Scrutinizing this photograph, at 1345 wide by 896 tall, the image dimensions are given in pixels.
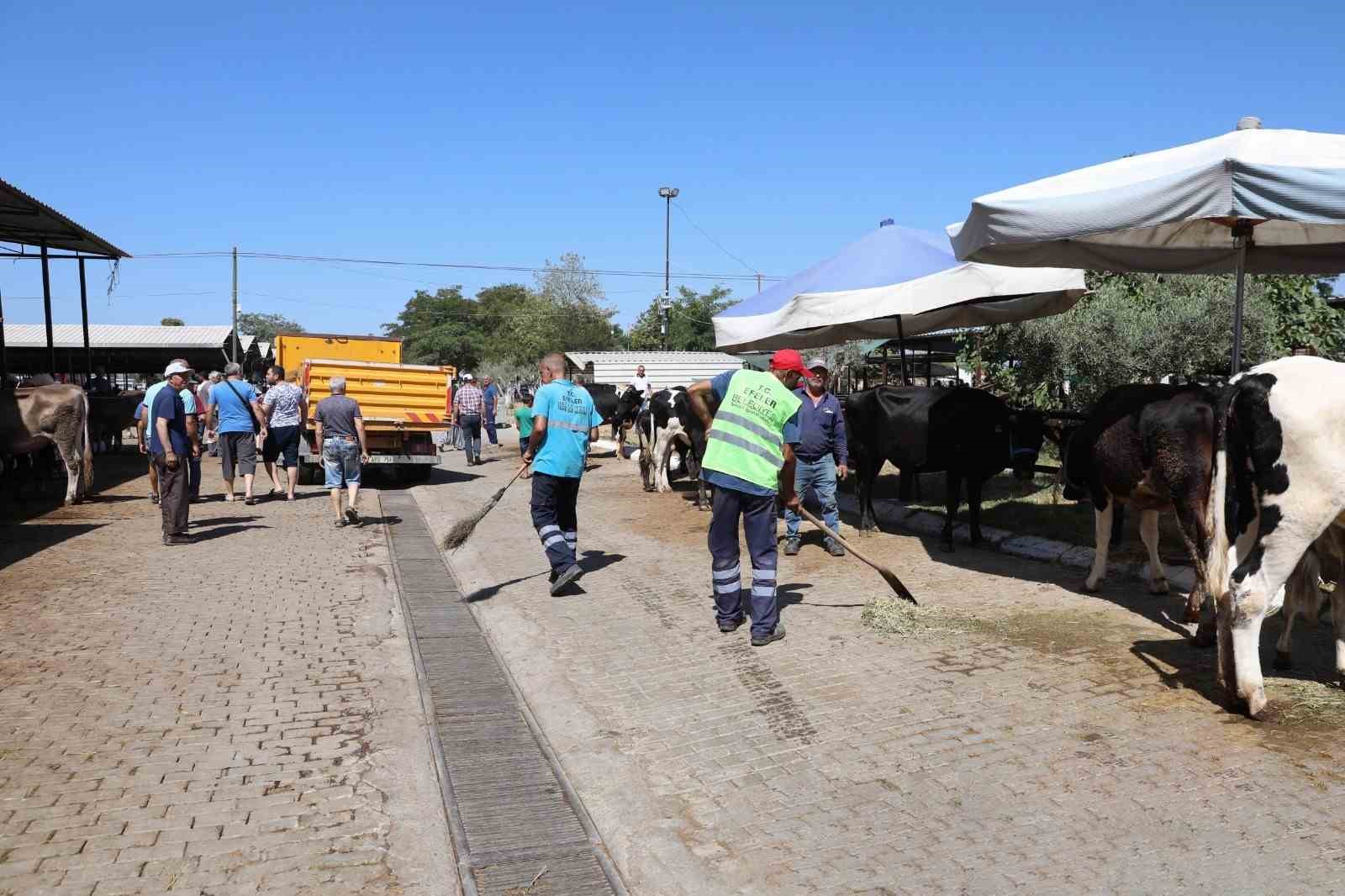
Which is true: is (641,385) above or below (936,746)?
above

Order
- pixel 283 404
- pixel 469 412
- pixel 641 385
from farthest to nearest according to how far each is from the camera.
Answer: pixel 641 385 < pixel 469 412 < pixel 283 404

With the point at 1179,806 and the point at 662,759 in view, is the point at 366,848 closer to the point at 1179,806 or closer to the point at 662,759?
the point at 662,759

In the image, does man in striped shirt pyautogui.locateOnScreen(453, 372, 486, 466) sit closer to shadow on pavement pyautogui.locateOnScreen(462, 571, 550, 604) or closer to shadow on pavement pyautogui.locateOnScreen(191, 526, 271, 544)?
shadow on pavement pyautogui.locateOnScreen(191, 526, 271, 544)

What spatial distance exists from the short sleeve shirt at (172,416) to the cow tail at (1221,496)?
994cm

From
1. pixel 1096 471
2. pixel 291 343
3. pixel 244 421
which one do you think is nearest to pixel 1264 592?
pixel 1096 471

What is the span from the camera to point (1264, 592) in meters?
5.21

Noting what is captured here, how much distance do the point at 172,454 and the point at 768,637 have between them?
7322 mm

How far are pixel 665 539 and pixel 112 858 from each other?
310 inches

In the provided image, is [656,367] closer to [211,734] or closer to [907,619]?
[907,619]

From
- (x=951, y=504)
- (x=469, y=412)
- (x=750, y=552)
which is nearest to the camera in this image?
(x=750, y=552)

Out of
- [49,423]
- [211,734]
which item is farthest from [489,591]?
[49,423]

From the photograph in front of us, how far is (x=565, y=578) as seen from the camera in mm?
8656

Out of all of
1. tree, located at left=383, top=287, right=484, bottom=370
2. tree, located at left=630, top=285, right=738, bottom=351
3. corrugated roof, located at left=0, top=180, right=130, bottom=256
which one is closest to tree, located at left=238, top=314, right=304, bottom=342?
tree, located at left=383, top=287, right=484, bottom=370

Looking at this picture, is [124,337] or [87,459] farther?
[124,337]
